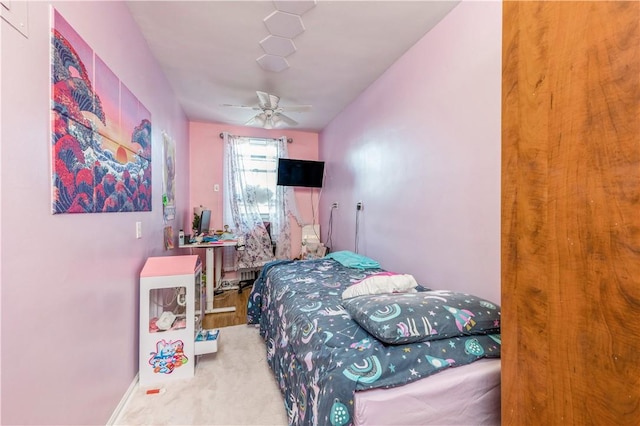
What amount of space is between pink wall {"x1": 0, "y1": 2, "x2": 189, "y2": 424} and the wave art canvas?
4cm

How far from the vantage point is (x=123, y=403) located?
1682 mm

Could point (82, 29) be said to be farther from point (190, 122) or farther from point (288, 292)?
point (190, 122)

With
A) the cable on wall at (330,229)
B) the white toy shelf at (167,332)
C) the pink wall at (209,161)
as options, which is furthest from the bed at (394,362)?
the pink wall at (209,161)

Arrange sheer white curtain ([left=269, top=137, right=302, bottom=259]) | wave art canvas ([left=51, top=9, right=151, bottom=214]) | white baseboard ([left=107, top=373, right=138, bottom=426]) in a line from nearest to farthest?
wave art canvas ([left=51, top=9, right=151, bottom=214]), white baseboard ([left=107, top=373, right=138, bottom=426]), sheer white curtain ([left=269, top=137, right=302, bottom=259])

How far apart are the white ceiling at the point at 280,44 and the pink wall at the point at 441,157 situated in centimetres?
24

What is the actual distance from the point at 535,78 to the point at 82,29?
1.95 m

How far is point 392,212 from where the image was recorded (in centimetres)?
256

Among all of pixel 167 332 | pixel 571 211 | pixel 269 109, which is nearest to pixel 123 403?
pixel 167 332

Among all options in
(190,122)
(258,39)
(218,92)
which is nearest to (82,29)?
(258,39)

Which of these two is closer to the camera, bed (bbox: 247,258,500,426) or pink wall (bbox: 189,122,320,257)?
bed (bbox: 247,258,500,426)

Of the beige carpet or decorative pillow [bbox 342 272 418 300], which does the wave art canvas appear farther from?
decorative pillow [bbox 342 272 418 300]

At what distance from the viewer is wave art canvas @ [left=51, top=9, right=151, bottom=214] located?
112cm

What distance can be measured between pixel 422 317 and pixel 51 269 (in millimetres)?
1619

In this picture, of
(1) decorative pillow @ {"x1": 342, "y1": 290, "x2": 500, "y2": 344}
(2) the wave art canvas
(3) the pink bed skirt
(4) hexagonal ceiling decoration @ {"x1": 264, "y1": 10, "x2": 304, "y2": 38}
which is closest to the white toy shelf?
(2) the wave art canvas
